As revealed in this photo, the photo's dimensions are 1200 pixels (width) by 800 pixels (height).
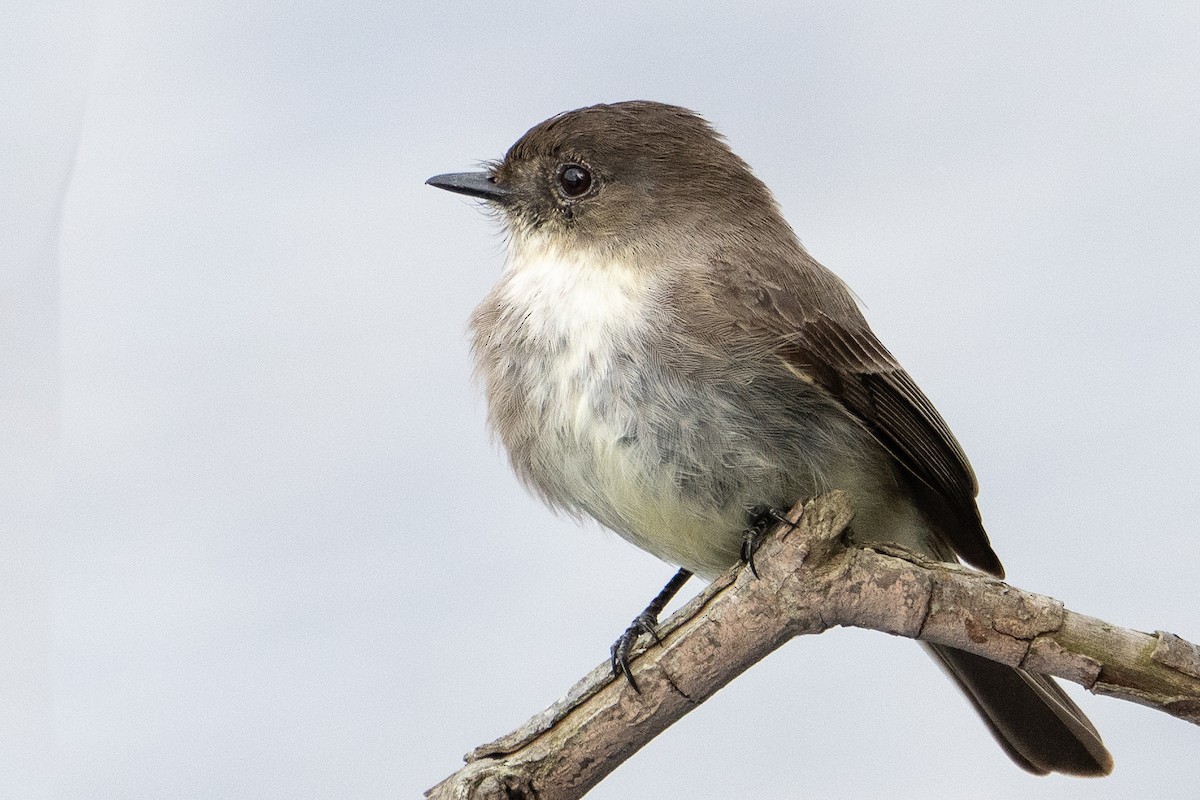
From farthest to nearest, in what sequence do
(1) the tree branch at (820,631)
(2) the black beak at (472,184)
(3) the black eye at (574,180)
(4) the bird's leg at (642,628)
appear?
(2) the black beak at (472,184) → (3) the black eye at (574,180) → (4) the bird's leg at (642,628) → (1) the tree branch at (820,631)

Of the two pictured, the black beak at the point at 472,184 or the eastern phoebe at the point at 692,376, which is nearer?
the eastern phoebe at the point at 692,376

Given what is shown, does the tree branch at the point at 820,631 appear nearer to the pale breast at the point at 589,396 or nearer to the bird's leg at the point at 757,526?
the bird's leg at the point at 757,526

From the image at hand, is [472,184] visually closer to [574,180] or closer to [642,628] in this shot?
[574,180]

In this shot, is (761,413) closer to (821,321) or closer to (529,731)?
(821,321)

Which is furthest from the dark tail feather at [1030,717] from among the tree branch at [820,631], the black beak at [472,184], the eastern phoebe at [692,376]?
the black beak at [472,184]

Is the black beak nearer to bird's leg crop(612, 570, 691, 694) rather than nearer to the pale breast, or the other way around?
the pale breast

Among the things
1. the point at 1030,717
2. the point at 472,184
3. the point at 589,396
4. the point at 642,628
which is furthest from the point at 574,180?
the point at 1030,717
